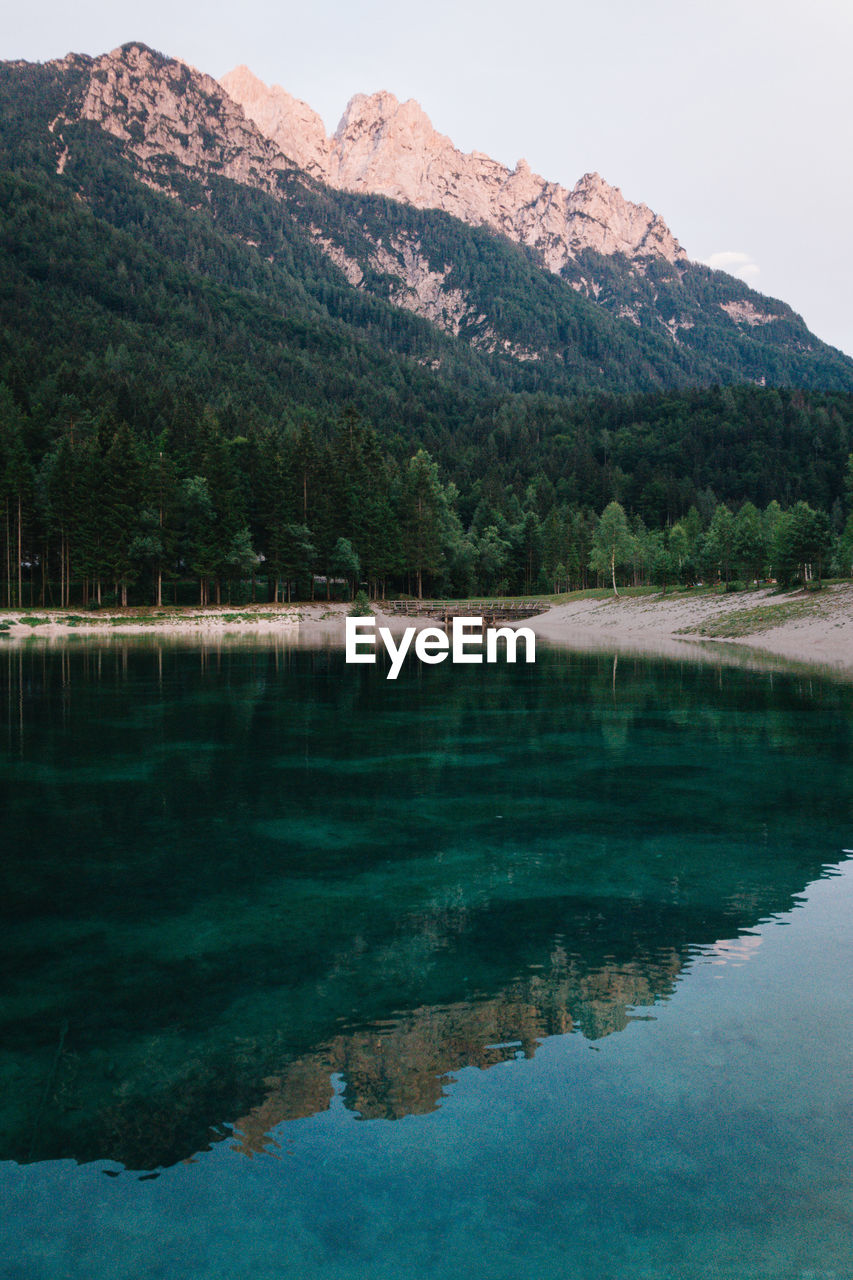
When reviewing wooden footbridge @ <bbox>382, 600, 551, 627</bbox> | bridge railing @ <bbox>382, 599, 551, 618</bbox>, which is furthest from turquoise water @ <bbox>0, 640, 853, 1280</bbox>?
bridge railing @ <bbox>382, 599, 551, 618</bbox>

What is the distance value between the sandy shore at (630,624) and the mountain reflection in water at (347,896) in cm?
2379

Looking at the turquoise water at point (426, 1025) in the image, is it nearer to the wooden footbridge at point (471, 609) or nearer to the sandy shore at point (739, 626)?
the sandy shore at point (739, 626)

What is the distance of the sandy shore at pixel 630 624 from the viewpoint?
5006cm

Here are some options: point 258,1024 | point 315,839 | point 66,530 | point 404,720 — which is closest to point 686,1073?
point 258,1024

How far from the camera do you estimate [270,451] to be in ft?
323

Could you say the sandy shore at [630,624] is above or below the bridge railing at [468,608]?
below

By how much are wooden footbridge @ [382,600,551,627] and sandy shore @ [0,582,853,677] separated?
106 inches

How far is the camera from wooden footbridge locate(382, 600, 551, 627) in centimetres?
9951

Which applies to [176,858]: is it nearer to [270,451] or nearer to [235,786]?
[235,786]

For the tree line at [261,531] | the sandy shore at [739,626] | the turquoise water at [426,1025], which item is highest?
the tree line at [261,531]

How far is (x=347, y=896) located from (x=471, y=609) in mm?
95047

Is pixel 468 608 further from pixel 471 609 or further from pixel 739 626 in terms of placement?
pixel 739 626

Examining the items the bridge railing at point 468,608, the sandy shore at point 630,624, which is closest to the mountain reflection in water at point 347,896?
the sandy shore at point 630,624

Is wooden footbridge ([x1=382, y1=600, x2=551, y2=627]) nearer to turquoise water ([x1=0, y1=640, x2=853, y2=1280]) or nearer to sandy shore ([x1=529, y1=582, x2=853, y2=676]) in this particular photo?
sandy shore ([x1=529, y1=582, x2=853, y2=676])
